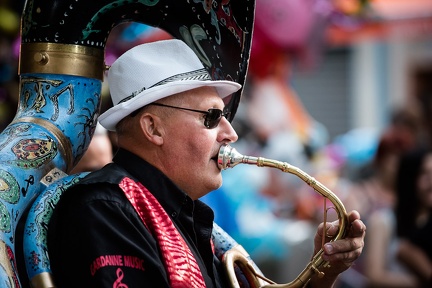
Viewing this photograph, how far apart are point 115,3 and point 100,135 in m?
1.23

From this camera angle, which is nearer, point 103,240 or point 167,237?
point 103,240

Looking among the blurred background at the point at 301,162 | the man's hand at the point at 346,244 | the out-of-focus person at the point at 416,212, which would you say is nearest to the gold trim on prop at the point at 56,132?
the man's hand at the point at 346,244

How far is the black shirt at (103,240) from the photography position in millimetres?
2578

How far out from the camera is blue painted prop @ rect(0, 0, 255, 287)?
2750 millimetres

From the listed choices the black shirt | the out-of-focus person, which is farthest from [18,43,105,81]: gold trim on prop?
the out-of-focus person

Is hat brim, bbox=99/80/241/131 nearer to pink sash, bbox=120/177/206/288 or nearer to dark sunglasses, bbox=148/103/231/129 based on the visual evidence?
dark sunglasses, bbox=148/103/231/129

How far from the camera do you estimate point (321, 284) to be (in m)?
3.07

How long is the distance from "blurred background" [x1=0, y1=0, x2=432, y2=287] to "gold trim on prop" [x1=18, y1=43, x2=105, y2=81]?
3.12ft

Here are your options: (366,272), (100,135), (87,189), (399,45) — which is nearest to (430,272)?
(366,272)

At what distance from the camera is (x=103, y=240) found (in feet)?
8.54

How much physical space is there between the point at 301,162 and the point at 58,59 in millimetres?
5582

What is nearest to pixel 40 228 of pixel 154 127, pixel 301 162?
pixel 154 127

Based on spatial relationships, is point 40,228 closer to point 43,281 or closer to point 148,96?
point 43,281

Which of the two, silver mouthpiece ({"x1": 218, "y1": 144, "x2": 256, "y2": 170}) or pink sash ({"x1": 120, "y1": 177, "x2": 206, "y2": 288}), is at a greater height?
silver mouthpiece ({"x1": 218, "y1": 144, "x2": 256, "y2": 170})
